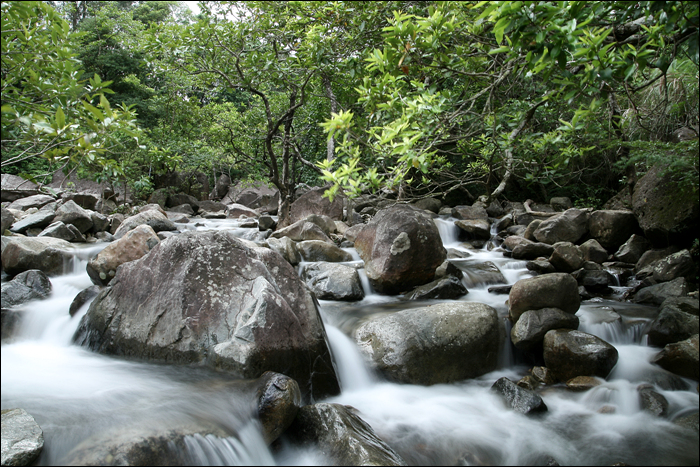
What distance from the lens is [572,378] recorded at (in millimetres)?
4594

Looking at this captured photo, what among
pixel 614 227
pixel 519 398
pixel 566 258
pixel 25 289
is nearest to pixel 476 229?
pixel 614 227

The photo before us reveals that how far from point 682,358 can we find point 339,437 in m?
3.83

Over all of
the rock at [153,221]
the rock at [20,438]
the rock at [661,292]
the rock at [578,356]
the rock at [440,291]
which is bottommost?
the rock at [20,438]

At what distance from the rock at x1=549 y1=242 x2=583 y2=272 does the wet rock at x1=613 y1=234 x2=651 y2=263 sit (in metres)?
1.35

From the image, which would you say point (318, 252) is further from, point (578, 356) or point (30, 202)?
point (30, 202)

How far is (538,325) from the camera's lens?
Answer: 5.05 m

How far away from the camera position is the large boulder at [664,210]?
7.26m

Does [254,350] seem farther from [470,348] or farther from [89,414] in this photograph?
[470,348]

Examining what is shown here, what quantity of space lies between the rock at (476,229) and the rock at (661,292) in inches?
182

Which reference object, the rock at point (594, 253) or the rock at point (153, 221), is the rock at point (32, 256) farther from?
the rock at point (594, 253)

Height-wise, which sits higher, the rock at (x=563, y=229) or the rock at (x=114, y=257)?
the rock at (x=563, y=229)

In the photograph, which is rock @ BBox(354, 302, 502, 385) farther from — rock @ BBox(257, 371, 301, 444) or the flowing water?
rock @ BBox(257, 371, 301, 444)

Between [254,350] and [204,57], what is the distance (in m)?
7.70

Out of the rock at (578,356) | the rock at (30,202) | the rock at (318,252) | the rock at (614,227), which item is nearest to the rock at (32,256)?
the rock at (318,252)
